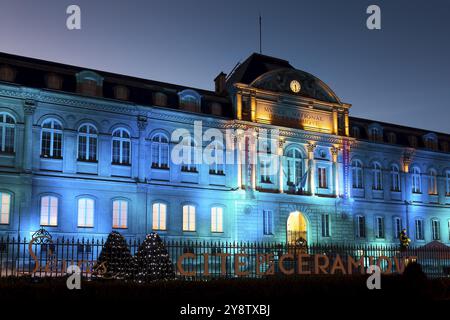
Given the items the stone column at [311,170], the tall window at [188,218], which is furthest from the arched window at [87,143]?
the stone column at [311,170]

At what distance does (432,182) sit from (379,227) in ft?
24.3

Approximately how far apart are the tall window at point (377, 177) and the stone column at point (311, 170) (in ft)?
21.3

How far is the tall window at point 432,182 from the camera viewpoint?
46.7 metres

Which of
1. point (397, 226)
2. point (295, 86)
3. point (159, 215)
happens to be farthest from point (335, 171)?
point (159, 215)

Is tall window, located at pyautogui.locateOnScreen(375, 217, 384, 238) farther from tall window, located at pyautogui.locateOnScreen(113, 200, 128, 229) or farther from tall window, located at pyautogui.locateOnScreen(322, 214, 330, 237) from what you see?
tall window, located at pyautogui.locateOnScreen(113, 200, 128, 229)

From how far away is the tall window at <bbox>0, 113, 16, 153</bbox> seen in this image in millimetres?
29875

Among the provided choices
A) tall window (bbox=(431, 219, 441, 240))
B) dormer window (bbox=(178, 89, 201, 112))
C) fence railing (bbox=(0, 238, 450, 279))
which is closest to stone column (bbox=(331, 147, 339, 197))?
fence railing (bbox=(0, 238, 450, 279))

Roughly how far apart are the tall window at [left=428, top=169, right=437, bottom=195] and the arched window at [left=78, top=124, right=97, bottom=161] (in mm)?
28244

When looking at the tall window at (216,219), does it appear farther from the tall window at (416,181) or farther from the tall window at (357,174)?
the tall window at (416,181)

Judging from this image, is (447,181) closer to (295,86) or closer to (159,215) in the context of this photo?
(295,86)

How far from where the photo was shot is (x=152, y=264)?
20578 mm

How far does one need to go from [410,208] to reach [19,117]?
98.8 ft
